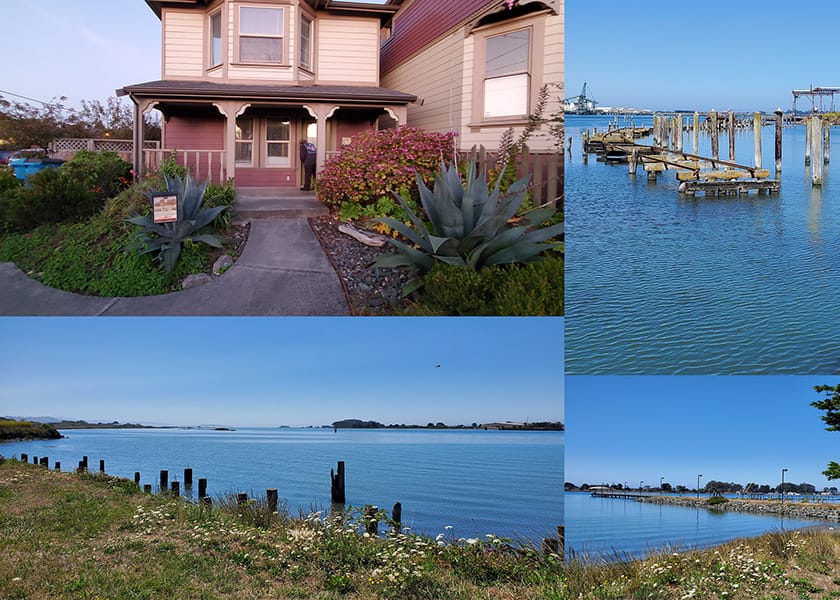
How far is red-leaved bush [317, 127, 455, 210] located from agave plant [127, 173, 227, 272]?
2.85 ft

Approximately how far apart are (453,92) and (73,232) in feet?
9.88

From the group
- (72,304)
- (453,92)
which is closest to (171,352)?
(72,304)

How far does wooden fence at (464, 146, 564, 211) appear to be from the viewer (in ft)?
20.0

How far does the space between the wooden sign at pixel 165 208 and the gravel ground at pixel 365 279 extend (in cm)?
106

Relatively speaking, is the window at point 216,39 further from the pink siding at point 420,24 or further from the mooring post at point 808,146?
the mooring post at point 808,146

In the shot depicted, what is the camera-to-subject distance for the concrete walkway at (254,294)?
5777mm

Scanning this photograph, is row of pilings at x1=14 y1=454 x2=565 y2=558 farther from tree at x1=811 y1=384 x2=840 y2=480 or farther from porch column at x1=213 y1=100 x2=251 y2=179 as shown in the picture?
tree at x1=811 y1=384 x2=840 y2=480

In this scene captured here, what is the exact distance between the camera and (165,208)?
5805 mm

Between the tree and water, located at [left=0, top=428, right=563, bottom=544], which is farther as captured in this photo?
the tree

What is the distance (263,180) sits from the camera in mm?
6520

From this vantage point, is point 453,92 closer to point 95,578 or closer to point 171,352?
point 171,352

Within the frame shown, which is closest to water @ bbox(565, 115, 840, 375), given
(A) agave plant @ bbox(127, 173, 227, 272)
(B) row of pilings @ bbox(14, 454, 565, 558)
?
(B) row of pilings @ bbox(14, 454, 565, 558)

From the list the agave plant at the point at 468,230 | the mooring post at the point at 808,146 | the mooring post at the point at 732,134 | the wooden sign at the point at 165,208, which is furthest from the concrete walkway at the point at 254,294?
the mooring post at the point at 732,134

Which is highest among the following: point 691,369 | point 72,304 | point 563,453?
point 72,304
